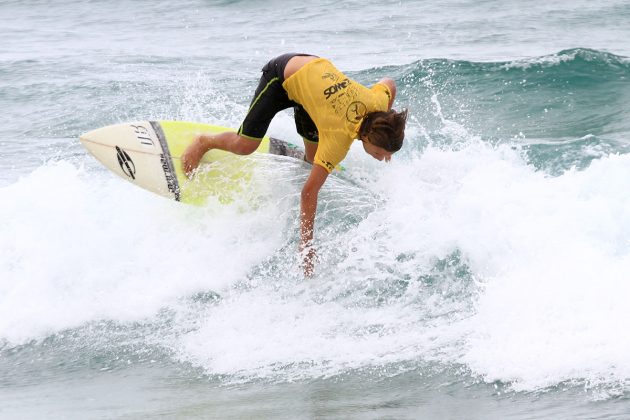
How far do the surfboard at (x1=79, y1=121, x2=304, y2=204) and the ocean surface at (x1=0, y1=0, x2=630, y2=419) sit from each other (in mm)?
152

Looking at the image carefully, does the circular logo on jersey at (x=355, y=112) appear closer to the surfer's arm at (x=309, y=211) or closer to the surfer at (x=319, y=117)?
the surfer at (x=319, y=117)

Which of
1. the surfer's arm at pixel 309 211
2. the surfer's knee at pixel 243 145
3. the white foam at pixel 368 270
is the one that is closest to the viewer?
the white foam at pixel 368 270

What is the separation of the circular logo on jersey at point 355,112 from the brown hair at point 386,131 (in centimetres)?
13

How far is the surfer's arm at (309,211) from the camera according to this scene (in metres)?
5.14

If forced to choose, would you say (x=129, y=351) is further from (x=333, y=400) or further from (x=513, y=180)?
(x=513, y=180)

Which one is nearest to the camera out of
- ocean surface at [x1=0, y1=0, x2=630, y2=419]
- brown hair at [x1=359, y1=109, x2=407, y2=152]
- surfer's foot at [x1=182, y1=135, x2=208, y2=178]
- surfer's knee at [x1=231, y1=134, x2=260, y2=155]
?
ocean surface at [x1=0, y1=0, x2=630, y2=419]

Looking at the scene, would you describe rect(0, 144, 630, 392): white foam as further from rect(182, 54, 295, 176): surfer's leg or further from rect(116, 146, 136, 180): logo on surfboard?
rect(182, 54, 295, 176): surfer's leg

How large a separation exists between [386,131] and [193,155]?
1.85 meters

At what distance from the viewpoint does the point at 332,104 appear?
5223 millimetres

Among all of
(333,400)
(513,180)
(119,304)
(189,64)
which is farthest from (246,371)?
(189,64)

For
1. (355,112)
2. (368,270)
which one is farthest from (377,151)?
(368,270)

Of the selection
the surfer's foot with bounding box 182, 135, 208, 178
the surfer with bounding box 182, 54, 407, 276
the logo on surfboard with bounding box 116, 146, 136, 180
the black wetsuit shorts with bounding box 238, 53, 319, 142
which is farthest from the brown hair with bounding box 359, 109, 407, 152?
the logo on surfboard with bounding box 116, 146, 136, 180

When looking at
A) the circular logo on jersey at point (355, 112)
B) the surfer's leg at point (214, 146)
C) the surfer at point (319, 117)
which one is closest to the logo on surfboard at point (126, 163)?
the surfer's leg at point (214, 146)

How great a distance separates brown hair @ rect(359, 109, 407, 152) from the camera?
4988mm
